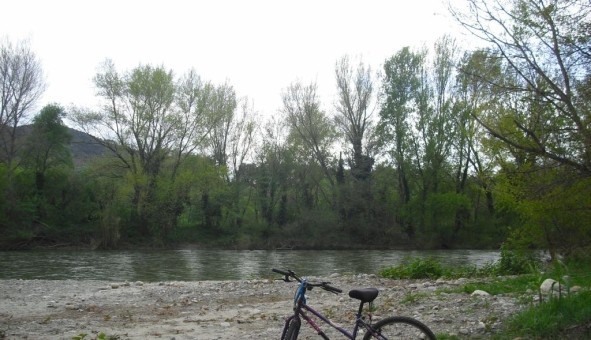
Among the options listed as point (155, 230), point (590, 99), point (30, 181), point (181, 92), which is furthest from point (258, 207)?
point (590, 99)

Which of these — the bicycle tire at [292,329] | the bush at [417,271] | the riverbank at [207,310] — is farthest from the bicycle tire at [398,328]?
the bush at [417,271]

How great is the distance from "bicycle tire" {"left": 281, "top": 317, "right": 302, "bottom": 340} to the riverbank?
2861mm

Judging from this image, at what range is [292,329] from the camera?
15.5 feet

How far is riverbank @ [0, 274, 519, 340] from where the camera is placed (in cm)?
776

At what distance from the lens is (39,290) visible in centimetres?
1412

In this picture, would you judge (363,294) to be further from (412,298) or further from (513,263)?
(513,263)

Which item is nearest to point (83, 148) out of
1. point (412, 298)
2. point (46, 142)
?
point (46, 142)

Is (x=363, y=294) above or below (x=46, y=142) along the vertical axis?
below

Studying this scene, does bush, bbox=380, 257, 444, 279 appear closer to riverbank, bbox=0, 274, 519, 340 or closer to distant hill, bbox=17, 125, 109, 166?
riverbank, bbox=0, 274, 519, 340

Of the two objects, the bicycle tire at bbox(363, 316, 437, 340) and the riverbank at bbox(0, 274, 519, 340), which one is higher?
the bicycle tire at bbox(363, 316, 437, 340)

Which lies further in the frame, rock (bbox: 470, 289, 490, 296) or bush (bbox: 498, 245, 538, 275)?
bush (bbox: 498, 245, 538, 275)

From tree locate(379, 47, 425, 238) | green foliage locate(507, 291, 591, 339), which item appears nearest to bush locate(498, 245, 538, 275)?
green foliage locate(507, 291, 591, 339)

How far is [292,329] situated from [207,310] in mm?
5854

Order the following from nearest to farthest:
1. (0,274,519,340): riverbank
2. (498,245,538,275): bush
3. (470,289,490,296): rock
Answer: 1. (0,274,519,340): riverbank
2. (470,289,490,296): rock
3. (498,245,538,275): bush
